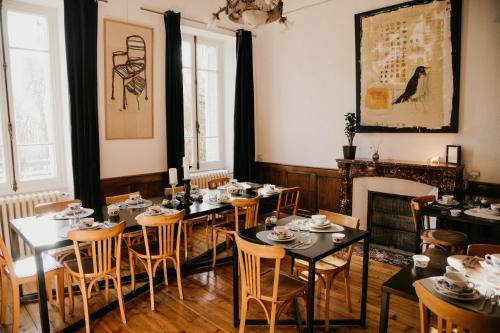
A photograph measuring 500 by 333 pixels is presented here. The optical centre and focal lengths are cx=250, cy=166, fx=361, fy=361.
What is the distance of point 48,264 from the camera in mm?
2957

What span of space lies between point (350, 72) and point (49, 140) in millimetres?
4064

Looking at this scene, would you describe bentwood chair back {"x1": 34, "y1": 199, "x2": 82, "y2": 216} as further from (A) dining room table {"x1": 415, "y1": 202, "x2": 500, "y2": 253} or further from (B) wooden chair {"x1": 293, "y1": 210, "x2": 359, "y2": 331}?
(A) dining room table {"x1": 415, "y1": 202, "x2": 500, "y2": 253}

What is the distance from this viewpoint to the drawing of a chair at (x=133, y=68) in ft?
15.3

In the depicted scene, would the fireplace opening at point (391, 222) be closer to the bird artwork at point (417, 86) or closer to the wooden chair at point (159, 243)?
the bird artwork at point (417, 86)

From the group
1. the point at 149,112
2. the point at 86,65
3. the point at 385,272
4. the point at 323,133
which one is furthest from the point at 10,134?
the point at 385,272

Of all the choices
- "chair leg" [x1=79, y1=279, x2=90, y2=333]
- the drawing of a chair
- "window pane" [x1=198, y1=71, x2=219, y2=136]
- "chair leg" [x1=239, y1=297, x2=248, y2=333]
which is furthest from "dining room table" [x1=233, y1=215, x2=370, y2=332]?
"window pane" [x1=198, y1=71, x2=219, y2=136]

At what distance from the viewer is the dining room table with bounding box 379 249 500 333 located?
176 cm

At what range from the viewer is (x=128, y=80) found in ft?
15.6

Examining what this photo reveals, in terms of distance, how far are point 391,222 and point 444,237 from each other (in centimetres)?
117

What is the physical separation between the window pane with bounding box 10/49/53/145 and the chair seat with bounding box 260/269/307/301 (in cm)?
328

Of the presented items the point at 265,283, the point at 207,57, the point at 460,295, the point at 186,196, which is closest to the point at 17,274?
the point at 186,196

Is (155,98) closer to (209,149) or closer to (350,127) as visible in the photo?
(209,149)

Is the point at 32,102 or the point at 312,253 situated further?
the point at 32,102

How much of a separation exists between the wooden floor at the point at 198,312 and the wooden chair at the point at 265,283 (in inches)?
20.5
